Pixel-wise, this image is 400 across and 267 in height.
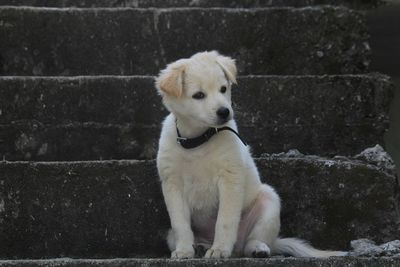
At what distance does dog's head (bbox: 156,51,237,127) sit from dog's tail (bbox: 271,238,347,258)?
0.70m

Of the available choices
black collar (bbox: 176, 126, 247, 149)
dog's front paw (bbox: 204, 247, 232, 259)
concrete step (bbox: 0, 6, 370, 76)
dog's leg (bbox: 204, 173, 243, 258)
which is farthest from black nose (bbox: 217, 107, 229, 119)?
concrete step (bbox: 0, 6, 370, 76)

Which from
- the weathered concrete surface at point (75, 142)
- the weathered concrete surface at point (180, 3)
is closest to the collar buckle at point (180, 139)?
the weathered concrete surface at point (75, 142)

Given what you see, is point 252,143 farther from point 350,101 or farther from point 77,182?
point 77,182

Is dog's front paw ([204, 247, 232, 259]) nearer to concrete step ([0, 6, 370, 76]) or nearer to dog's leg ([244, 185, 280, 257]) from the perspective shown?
dog's leg ([244, 185, 280, 257])

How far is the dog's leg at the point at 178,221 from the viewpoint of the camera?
378 cm

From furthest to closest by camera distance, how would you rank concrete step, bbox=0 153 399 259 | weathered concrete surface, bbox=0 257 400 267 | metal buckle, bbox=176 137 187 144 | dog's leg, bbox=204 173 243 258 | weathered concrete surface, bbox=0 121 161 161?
weathered concrete surface, bbox=0 121 161 161 < concrete step, bbox=0 153 399 259 < metal buckle, bbox=176 137 187 144 < dog's leg, bbox=204 173 243 258 < weathered concrete surface, bbox=0 257 400 267

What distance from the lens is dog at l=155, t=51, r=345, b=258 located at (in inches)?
150

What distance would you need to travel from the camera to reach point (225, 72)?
12.9 feet

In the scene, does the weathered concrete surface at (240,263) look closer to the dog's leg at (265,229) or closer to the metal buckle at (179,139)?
the dog's leg at (265,229)

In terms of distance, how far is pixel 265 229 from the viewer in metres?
3.89

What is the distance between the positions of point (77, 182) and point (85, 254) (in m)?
0.36

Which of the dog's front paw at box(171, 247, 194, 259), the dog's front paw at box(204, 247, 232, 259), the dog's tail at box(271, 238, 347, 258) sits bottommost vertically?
the dog's tail at box(271, 238, 347, 258)

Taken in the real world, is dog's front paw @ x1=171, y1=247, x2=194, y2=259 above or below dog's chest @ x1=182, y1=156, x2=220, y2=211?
below

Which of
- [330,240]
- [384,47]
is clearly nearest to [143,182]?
[330,240]
